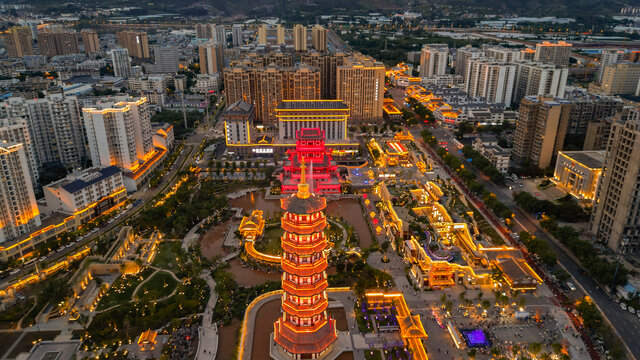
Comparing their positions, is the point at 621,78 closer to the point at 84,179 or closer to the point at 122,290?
the point at 122,290

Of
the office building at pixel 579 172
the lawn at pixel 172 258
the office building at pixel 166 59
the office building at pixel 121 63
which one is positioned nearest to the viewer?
the lawn at pixel 172 258

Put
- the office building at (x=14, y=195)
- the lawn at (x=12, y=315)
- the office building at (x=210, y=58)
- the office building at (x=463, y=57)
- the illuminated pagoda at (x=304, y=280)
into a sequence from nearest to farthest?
the illuminated pagoda at (x=304, y=280) → the lawn at (x=12, y=315) → the office building at (x=14, y=195) → the office building at (x=463, y=57) → the office building at (x=210, y=58)

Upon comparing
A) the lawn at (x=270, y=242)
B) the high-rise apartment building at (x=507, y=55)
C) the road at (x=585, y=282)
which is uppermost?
the high-rise apartment building at (x=507, y=55)

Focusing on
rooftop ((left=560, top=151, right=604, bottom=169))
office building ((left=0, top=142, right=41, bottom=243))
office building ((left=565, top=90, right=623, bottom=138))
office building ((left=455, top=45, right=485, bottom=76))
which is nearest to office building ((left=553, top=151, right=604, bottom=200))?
rooftop ((left=560, top=151, right=604, bottom=169))

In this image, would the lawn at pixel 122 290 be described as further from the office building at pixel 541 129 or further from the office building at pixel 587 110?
the office building at pixel 587 110

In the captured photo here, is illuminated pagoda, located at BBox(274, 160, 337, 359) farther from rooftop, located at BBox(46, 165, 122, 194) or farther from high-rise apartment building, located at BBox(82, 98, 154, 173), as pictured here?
high-rise apartment building, located at BBox(82, 98, 154, 173)

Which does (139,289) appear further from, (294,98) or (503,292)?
(294,98)

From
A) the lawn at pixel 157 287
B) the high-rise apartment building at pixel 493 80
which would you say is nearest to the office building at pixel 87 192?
the lawn at pixel 157 287
